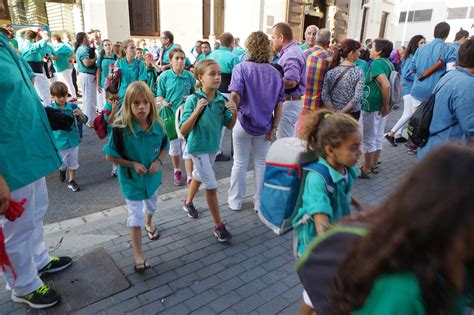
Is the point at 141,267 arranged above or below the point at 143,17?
below

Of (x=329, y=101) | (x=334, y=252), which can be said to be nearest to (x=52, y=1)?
(x=329, y=101)

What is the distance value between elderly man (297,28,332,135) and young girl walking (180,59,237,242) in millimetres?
1532

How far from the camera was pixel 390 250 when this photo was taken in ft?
2.91

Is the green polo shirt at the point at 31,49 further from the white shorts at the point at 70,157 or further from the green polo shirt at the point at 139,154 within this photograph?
the green polo shirt at the point at 139,154

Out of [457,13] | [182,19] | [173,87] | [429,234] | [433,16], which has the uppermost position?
[457,13]

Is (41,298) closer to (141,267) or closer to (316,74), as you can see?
(141,267)

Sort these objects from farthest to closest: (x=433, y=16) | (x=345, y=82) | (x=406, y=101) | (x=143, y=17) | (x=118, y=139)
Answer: (x=433, y=16) → (x=143, y=17) → (x=406, y=101) → (x=345, y=82) → (x=118, y=139)

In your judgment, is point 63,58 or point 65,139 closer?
point 65,139

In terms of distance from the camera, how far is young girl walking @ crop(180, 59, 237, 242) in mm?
3254

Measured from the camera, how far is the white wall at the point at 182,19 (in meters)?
13.4

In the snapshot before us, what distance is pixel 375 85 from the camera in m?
5.03

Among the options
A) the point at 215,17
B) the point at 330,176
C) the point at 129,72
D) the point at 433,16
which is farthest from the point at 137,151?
the point at 433,16

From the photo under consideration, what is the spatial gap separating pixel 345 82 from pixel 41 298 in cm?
397

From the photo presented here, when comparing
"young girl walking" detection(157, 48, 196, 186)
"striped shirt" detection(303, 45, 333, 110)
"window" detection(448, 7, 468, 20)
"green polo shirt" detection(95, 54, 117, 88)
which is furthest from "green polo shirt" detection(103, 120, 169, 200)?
"window" detection(448, 7, 468, 20)
